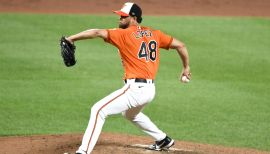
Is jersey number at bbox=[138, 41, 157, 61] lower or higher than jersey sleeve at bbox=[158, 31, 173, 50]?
lower

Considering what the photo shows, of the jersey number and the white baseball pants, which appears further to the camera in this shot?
the jersey number

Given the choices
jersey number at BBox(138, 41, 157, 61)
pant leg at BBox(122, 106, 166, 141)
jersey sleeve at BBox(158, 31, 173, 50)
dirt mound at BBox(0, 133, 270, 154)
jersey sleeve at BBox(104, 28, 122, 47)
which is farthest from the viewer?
dirt mound at BBox(0, 133, 270, 154)

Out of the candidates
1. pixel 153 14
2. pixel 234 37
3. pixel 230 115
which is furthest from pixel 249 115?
pixel 153 14

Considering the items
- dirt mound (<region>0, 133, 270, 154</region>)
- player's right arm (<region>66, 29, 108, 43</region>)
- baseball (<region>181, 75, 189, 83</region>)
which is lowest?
dirt mound (<region>0, 133, 270, 154</region>)

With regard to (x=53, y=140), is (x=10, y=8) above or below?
above

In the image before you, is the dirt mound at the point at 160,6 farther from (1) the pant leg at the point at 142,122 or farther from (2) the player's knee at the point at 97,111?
(2) the player's knee at the point at 97,111

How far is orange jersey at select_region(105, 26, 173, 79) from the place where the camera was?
7.27 metres

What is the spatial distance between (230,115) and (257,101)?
104cm

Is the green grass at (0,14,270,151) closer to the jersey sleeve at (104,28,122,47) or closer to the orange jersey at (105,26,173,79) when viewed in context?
the orange jersey at (105,26,173,79)

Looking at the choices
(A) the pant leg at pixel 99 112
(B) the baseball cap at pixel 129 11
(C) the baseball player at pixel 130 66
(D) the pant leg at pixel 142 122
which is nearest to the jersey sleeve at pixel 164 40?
(C) the baseball player at pixel 130 66

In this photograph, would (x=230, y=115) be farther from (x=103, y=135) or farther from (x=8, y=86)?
(x=8, y=86)

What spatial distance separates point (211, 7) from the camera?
20.7m

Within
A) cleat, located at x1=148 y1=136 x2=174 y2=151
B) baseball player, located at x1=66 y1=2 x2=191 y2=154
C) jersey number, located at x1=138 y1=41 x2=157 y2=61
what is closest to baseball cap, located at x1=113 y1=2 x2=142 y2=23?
baseball player, located at x1=66 y1=2 x2=191 y2=154

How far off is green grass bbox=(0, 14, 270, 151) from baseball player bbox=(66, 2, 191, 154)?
2.08 metres
